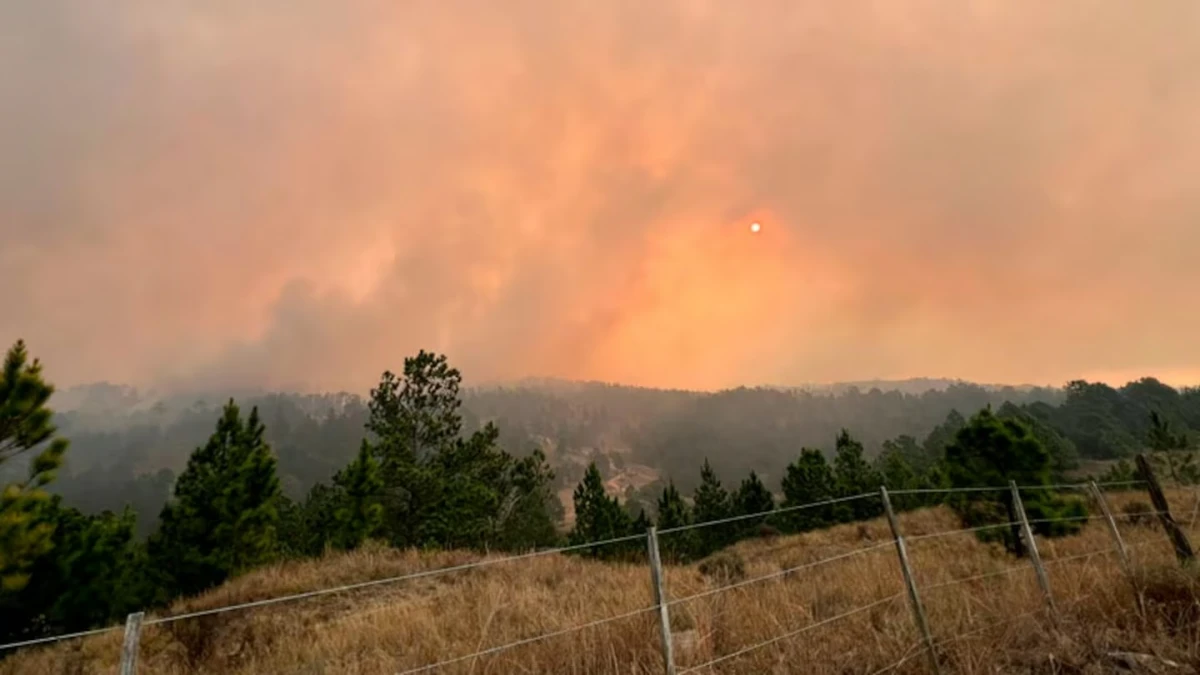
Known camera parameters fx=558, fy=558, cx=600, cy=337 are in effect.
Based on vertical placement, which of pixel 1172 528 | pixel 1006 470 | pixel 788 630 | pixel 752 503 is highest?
pixel 1006 470

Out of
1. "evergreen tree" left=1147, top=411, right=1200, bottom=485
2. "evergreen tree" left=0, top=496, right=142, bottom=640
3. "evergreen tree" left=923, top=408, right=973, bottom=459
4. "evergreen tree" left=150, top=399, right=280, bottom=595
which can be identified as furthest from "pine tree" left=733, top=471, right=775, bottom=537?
"evergreen tree" left=923, top=408, right=973, bottom=459

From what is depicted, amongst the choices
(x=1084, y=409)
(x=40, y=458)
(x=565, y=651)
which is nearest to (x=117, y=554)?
(x=40, y=458)

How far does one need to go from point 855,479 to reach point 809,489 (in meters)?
4.05

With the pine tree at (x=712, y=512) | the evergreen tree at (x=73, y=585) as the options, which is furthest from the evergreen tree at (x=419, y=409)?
the pine tree at (x=712, y=512)

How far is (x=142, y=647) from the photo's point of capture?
11.7 m

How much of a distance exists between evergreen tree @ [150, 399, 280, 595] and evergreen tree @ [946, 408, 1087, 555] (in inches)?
1166

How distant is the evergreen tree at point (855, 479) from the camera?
4638 cm

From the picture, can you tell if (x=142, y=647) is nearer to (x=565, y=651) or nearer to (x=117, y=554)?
(x=565, y=651)

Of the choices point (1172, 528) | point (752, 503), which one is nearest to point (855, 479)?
point (752, 503)

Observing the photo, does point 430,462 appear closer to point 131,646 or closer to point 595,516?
point 595,516

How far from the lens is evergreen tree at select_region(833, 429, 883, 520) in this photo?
46375mm

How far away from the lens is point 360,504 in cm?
3094

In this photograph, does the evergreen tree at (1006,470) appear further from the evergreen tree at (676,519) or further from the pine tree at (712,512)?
the pine tree at (712,512)

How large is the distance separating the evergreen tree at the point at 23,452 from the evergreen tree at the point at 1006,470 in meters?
23.5
